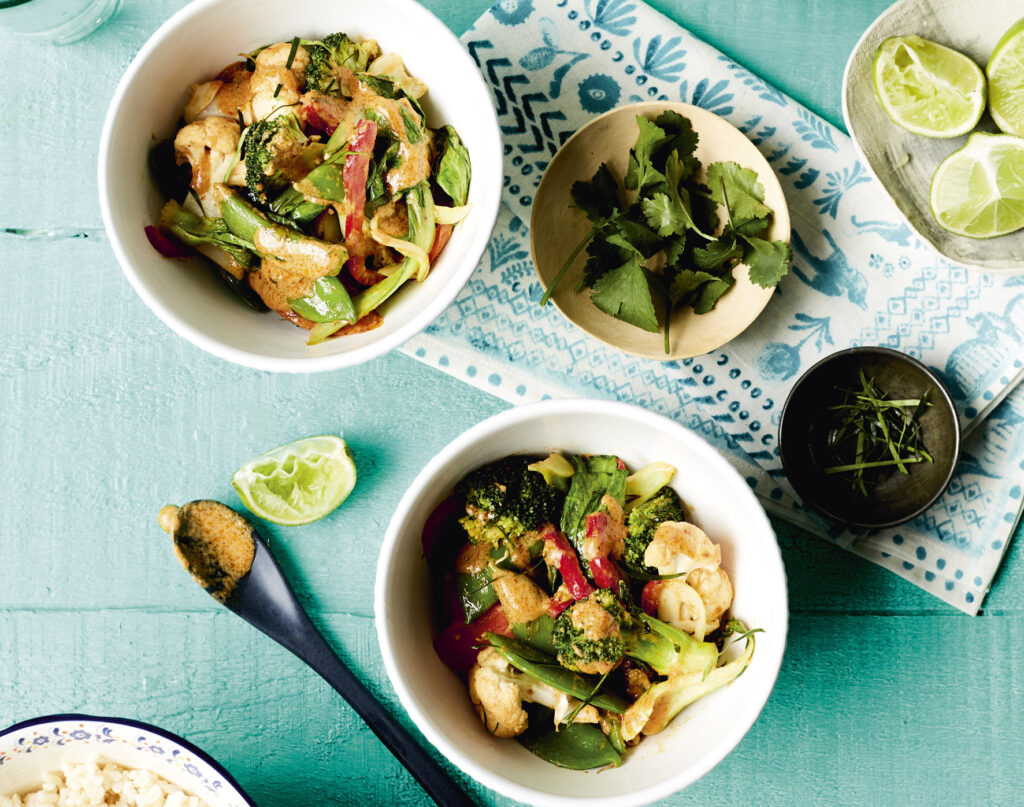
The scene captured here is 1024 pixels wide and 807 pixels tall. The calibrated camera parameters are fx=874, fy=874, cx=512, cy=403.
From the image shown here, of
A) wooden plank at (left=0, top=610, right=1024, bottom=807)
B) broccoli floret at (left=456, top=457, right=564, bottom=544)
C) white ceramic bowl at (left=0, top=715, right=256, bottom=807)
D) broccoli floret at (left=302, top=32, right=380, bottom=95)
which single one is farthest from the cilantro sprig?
white ceramic bowl at (left=0, top=715, right=256, bottom=807)

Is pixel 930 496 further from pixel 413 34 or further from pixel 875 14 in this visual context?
pixel 413 34

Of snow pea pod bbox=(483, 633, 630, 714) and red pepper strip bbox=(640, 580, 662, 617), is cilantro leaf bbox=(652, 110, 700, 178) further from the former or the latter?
snow pea pod bbox=(483, 633, 630, 714)

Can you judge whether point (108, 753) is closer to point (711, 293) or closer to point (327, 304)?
point (327, 304)

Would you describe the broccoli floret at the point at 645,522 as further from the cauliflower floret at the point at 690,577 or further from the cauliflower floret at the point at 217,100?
the cauliflower floret at the point at 217,100

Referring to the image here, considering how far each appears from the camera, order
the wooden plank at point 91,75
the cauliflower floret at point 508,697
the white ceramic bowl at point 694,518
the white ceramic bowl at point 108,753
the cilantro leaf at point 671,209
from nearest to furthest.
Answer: the white ceramic bowl at point 694,518, the cauliflower floret at point 508,697, the white ceramic bowl at point 108,753, the cilantro leaf at point 671,209, the wooden plank at point 91,75

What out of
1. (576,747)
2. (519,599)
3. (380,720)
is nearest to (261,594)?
(380,720)

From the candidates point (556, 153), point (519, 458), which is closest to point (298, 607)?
point (519, 458)

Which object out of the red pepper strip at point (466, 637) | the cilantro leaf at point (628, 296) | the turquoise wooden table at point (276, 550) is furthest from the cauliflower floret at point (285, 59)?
the red pepper strip at point (466, 637)
